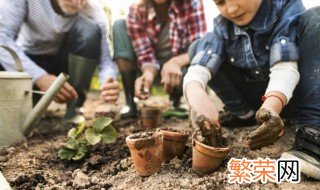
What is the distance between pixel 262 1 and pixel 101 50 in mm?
1799

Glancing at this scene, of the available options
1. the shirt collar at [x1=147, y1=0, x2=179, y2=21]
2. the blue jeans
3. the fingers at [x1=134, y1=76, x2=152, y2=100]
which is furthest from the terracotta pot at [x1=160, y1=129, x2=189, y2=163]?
the shirt collar at [x1=147, y1=0, x2=179, y2=21]

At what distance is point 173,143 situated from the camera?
1.87m

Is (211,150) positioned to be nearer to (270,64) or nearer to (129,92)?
(270,64)

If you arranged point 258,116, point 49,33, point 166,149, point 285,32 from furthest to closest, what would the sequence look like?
point 49,33 → point 285,32 → point 166,149 → point 258,116

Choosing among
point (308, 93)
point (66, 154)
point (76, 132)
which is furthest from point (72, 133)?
point (308, 93)

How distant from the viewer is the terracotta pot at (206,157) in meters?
1.63

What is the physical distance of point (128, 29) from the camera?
3.48 m

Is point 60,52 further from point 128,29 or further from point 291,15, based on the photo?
point 291,15

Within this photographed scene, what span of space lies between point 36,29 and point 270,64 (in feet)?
6.94

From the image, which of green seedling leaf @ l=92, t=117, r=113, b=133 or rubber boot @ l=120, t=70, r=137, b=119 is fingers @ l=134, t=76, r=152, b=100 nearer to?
rubber boot @ l=120, t=70, r=137, b=119

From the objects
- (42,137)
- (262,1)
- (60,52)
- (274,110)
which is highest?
(262,1)

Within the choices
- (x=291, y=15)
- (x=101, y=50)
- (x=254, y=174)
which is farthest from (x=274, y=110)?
(x=101, y=50)

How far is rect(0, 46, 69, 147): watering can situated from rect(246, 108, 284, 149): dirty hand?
145 cm

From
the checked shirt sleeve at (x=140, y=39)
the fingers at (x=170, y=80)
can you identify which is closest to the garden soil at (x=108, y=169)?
the fingers at (x=170, y=80)
